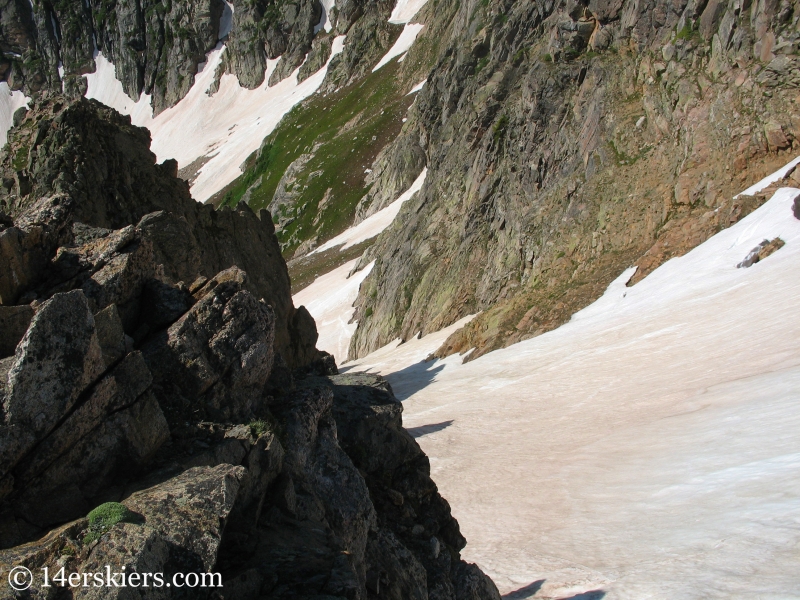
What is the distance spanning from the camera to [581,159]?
4156 cm

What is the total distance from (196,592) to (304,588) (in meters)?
1.12

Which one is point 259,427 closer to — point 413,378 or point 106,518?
point 106,518

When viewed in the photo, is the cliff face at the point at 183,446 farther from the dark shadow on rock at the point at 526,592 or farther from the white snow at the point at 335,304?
the white snow at the point at 335,304

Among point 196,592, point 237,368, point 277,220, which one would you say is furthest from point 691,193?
point 277,220

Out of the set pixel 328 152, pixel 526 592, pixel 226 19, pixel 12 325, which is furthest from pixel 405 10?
pixel 12 325

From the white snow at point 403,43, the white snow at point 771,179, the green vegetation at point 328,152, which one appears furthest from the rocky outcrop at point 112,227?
the white snow at point 403,43

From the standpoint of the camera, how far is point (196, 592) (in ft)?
20.2

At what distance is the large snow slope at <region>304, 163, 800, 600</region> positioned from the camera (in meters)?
11.2

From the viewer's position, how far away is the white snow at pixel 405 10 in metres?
143

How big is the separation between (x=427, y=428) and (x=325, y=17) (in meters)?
166

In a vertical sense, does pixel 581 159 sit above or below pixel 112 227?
below

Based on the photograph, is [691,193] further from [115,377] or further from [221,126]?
Answer: [221,126]

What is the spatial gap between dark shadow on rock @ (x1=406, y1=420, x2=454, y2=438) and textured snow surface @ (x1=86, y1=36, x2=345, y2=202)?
125 metres

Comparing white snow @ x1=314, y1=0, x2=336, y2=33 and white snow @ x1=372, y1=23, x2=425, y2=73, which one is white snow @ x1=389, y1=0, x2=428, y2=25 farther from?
white snow @ x1=314, y1=0, x2=336, y2=33
